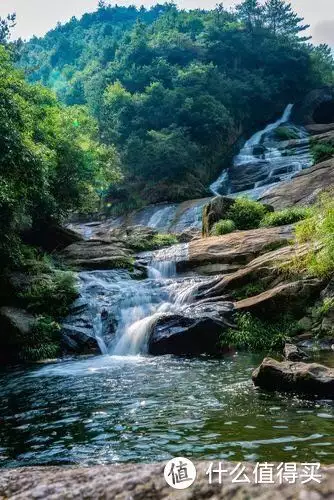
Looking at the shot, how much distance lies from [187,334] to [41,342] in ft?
15.1

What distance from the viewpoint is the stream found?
5.01m

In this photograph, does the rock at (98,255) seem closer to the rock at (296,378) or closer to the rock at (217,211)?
the rock at (217,211)

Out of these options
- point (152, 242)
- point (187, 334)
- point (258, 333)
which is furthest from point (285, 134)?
point (187, 334)

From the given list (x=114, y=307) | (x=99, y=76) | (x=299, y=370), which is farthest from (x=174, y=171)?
(x=299, y=370)

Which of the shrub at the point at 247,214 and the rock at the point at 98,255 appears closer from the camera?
the rock at the point at 98,255

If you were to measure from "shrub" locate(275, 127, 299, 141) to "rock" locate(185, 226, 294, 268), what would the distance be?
27.6m

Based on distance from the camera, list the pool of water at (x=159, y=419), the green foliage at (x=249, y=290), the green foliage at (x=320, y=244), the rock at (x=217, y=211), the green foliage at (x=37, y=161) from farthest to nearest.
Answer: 1. the rock at (x=217, y=211)
2. the green foliage at (x=249, y=290)
3. the green foliage at (x=37, y=161)
4. the green foliage at (x=320, y=244)
5. the pool of water at (x=159, y=419)

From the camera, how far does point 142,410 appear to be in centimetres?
679

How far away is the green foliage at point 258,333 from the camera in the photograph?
37.9 feet

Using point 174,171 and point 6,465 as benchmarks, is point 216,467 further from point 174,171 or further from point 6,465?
point 174,171

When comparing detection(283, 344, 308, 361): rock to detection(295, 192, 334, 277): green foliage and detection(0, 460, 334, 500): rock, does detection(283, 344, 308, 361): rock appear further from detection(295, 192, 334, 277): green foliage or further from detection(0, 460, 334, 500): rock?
detection(0, 460, 334, 500): rock

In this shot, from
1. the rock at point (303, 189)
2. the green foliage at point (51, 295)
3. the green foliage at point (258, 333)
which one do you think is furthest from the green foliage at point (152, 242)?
the green foliage at point (258, 333)

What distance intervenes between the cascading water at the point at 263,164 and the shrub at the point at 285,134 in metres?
0.13

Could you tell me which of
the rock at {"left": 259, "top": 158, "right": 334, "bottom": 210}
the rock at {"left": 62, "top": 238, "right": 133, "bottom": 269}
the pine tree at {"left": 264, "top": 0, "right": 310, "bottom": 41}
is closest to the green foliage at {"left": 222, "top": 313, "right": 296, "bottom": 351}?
the rock at {"left": 62, "top": 238, "right": 133, "bottom": 269}
